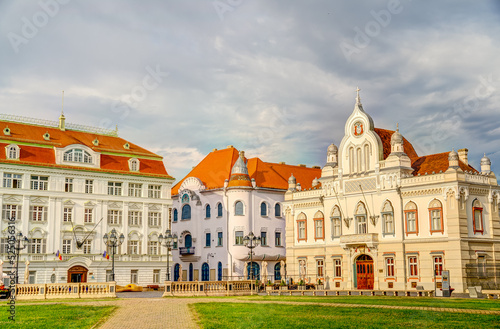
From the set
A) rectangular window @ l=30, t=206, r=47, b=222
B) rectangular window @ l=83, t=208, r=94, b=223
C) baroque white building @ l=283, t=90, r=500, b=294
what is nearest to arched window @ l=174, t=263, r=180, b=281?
rectangular window @ l=83, t=208, r=94, b=223

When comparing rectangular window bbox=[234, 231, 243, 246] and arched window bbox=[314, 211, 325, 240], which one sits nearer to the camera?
arched window bbox=[314, 211, 325, 240]

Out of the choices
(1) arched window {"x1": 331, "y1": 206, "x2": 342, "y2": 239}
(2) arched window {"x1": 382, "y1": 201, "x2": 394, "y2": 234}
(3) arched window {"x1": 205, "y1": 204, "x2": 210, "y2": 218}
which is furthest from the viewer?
(3) arched window {"x1": 205, "y1": 204, "x2": 210, "y2": 218}

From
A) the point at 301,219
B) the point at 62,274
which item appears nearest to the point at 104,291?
the point at 62,274

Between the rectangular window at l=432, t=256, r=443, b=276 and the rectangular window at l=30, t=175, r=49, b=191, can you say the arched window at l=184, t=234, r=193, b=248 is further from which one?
the rectangular window at l=432, t=256, r=443, b=276

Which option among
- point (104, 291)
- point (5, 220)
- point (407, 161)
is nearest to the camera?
point (104, 291)

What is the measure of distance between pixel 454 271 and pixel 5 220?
41553mm

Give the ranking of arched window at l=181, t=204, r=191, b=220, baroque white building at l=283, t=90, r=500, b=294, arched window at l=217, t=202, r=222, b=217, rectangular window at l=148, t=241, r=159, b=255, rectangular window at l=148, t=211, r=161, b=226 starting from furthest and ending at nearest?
arched window at l=181, t=204, r=191, b=220, arched window at l=217, t=202, r=222, b=217, rectangular window at l=148, t=211, r=161, b=226, rectangular window at l=148, t=241, r=159, b=255, baroque white building at l=283, t=90, r=500, b=294

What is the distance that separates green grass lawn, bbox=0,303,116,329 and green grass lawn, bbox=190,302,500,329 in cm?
417

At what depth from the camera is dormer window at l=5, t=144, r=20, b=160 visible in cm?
6091

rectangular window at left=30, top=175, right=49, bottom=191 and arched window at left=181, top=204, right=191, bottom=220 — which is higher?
rectangular window at left=30, top=175, right=49, bottom=191

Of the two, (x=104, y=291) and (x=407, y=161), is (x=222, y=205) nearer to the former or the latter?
(x=407, y=161)

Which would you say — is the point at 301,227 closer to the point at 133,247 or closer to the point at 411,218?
the point at 411,218

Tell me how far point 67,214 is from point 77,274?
6263 millimetres

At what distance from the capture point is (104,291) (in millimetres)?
42875
